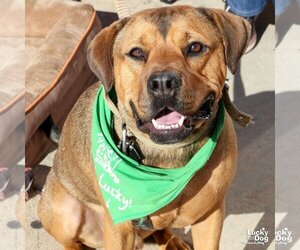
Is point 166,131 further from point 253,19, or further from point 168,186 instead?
point 253,19

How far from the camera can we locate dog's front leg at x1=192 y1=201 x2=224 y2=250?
3904mm

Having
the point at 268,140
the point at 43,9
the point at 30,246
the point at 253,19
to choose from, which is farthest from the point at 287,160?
the point at 43,9

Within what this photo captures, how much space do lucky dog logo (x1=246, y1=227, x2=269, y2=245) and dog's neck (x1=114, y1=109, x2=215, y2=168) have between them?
4.37 feet

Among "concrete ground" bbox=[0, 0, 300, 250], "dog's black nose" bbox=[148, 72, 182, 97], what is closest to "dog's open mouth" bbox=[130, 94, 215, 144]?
"dog's black nose" bbox=[148, 72, 182, 97]

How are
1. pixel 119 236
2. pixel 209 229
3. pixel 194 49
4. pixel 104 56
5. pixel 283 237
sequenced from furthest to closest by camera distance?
1. pixel 283 237
2. pixel 209 229
3. pixel 119 236
4. pixel 104 56
5. pixel 194 49

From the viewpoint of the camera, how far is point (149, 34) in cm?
335

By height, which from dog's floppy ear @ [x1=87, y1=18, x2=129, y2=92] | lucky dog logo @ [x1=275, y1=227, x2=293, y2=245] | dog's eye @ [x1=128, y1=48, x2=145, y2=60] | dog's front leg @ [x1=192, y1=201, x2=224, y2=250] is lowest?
lucky dog logo @ [x1=275, y1=227, x2=293, y2=245]

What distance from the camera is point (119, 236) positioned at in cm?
376

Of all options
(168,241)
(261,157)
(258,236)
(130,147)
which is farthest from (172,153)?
(261,157)

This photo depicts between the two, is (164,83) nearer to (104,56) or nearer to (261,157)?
(104,56)

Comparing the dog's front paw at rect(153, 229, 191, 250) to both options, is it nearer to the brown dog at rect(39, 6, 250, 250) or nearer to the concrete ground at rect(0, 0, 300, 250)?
the concrete ground at rect(0, 0, 300, 250)

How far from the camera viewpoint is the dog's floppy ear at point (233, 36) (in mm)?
3383

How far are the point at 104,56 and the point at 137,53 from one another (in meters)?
0.21

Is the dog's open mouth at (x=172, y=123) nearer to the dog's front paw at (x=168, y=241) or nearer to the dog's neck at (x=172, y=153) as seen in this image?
the dog's neck at (x=172, y=153)
